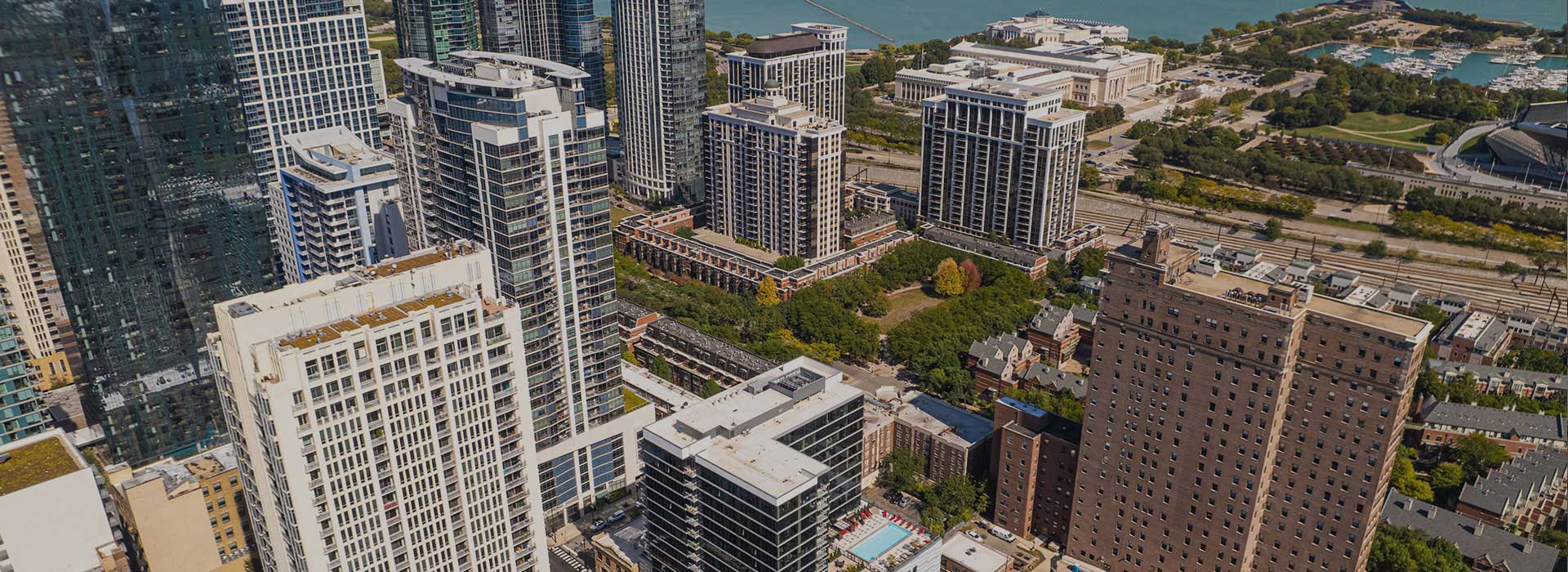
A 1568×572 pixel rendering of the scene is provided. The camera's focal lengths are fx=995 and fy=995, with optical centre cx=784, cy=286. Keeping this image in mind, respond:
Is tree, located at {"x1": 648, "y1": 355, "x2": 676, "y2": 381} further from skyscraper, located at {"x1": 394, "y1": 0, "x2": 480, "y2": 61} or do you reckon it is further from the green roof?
skyscraper, located at {"x1": 394, "y1": 0, "x2": 480, "y2": 61}

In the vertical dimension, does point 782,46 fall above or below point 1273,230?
above

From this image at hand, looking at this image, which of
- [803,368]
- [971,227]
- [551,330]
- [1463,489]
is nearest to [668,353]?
[551,330]

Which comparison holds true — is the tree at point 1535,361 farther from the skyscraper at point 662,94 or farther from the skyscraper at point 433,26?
the skyscraper at point 433,26

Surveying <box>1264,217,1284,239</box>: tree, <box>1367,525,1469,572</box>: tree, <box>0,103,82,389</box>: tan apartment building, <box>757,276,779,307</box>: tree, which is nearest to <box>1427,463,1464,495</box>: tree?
<box>1367,525,1469,572</box>: tree

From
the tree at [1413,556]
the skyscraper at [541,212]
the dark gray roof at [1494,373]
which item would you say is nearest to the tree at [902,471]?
the skyscraper at [541,212]

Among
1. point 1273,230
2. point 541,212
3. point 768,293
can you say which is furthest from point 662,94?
point 1273,230

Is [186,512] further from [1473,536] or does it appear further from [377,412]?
[1473,536]
